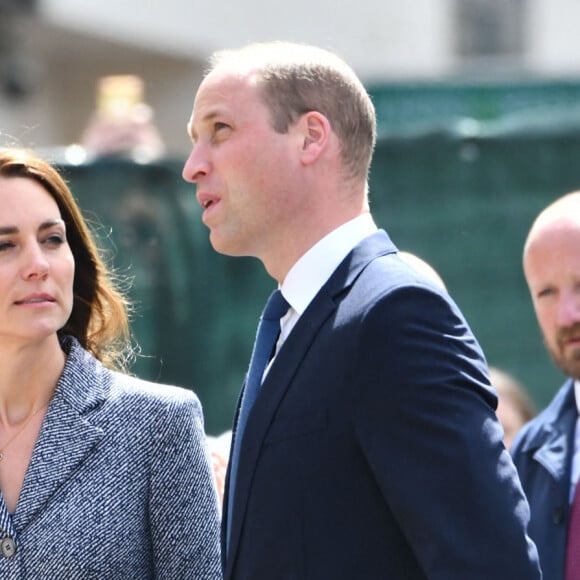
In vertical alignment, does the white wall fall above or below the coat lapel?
below

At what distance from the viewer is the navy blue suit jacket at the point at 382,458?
→ 2865 mm

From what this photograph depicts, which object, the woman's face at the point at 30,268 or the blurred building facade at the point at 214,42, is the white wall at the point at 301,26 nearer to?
the blurred building facade at the point at 214,42

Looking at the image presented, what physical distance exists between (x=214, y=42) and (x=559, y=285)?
1448 centimetres

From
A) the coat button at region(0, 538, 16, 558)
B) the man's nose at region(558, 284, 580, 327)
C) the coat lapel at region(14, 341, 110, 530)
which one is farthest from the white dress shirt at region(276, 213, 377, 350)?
the man's nose at region(558, 284, 580, 327)

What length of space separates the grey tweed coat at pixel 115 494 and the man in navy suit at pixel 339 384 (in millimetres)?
313

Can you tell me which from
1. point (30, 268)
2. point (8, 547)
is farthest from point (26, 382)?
point (8, 547)

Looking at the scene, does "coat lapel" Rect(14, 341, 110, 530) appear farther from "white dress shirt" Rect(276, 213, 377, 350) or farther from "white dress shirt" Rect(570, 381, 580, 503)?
"white dress shirt" Rect(570, 381, 580, 503)

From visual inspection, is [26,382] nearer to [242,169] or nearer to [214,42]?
[242,169]

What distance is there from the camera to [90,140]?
7.85 m

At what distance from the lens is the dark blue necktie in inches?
125

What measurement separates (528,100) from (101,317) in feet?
30.7

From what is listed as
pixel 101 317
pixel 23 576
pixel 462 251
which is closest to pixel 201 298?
pixel 462 251

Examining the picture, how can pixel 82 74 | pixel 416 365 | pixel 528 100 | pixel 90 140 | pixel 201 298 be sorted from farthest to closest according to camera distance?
pixel 82 74 → pixel 528 100 → pixel 90 140 → pixel 201 298 → pixel 416 365

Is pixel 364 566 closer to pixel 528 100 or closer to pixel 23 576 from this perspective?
pixel 23 576
